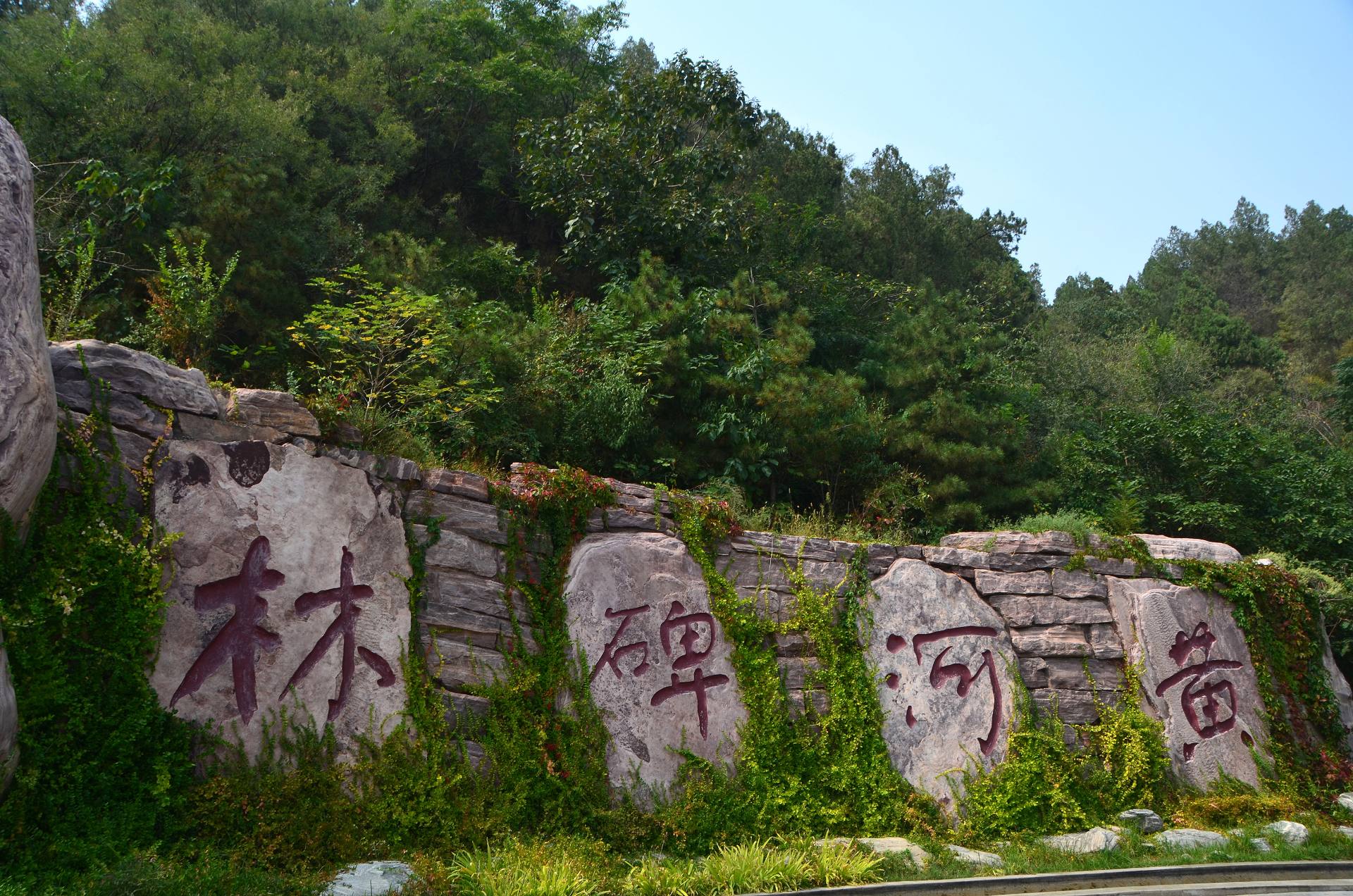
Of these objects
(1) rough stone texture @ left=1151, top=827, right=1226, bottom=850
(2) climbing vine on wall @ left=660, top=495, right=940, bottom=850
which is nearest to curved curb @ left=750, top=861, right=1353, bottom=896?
(1) rough stone texture @ left=1151, top=827, right=1226, bottom=850

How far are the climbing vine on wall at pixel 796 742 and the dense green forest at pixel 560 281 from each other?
1.52 m

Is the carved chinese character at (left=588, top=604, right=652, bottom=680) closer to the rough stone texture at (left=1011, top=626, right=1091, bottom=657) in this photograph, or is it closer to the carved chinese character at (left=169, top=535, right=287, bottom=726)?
the carved chinese character at (left=169, top=535, right=287, bottom=726)

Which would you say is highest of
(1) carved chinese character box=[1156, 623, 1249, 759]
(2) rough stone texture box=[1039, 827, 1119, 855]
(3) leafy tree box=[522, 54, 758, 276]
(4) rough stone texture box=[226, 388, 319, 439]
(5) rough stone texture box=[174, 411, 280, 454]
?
(3) leafy tree box=[522, 54, 758, 276]

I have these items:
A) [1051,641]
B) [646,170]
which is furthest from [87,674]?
[646,170]

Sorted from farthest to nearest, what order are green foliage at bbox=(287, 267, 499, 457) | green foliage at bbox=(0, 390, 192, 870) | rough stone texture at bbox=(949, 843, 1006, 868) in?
green foliage at bbox=(287, 267, 499, 457)
rough stone texture at bbox=(949, 843, 1006, 868)
green foliage at bbox=(0, 390, 192, 870)

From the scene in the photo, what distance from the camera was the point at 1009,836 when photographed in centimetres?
795

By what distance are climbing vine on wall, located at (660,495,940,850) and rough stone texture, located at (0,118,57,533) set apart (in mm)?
4441

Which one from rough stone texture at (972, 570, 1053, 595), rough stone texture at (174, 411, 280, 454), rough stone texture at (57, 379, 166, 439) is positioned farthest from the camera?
rough stone texture at (972, 570, 1053, 595)

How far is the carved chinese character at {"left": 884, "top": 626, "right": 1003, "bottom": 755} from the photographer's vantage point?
27.5ft

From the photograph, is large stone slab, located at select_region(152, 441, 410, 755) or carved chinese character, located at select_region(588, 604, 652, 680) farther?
carved chinese character, located at select_region(588, 604, 652, 680)

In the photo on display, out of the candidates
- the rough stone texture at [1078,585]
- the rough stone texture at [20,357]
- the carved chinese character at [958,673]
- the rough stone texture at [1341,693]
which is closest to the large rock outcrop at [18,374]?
the rough stone texture at [20,357]

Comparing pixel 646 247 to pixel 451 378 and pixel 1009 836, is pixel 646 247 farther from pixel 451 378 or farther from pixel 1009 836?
pixel 1009 836

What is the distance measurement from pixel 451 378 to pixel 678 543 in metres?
3.14

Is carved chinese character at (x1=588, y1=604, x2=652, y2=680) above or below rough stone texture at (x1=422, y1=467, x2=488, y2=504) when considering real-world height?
below
